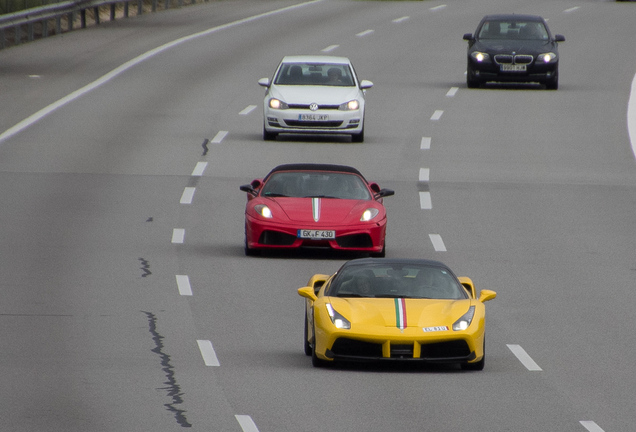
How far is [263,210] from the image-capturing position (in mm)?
19953

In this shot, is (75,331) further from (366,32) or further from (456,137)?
(366,32)

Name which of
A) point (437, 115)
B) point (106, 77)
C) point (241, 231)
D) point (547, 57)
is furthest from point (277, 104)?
point (106, 77)

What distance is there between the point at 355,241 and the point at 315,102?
1041cm

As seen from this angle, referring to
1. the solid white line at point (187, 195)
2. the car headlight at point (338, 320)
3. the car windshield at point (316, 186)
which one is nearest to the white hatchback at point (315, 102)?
the solid white line at point (187, 195)

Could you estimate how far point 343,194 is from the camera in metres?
20.7

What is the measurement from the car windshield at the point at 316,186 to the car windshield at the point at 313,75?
32.4 feet

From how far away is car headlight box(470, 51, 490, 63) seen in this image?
37.3 m

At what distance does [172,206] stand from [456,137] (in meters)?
9.61

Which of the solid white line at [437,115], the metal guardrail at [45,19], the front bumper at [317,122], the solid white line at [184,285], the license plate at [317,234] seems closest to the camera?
the solid white line at [184,285]

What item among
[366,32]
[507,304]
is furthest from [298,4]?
[507,304]

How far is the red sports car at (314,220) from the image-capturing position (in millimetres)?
19719

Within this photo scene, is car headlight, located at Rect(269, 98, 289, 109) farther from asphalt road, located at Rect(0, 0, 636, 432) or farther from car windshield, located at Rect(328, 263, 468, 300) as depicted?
car windshield, located at Rect(328, 263, 468, 300)

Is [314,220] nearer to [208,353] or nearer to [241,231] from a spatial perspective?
[241,231]

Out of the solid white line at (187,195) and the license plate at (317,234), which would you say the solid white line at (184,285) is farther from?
the solid white line at (187,195)
